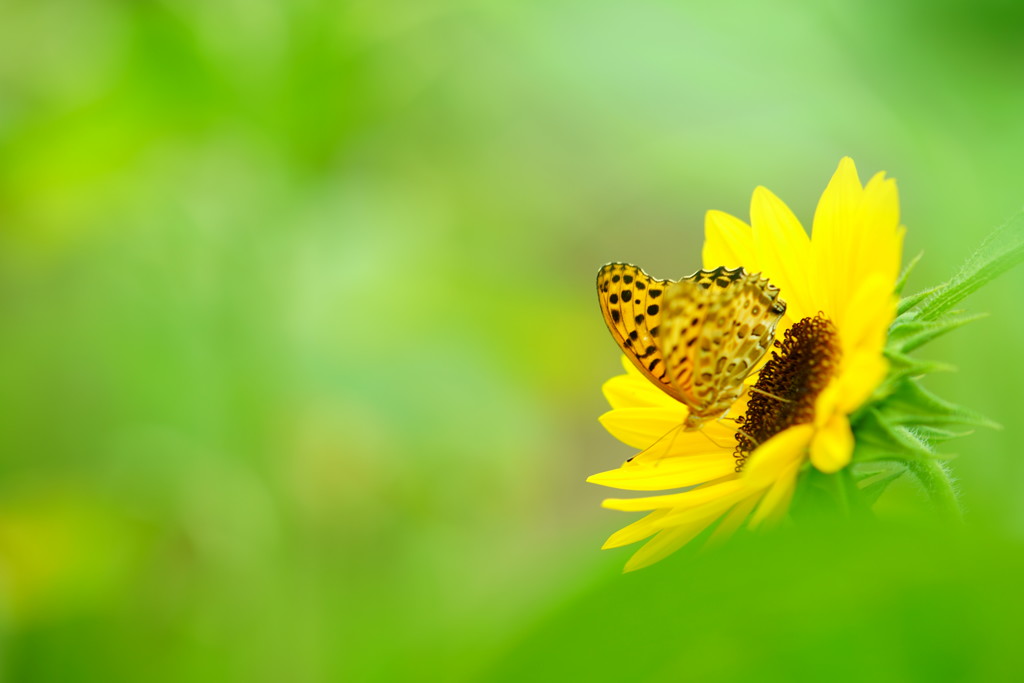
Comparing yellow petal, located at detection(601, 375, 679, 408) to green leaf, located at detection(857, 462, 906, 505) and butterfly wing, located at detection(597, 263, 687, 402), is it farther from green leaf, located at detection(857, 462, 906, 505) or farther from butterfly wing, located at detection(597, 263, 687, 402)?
green leaf, located at detection(857, 462, 906, 505)

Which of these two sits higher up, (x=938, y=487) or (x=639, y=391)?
(x=639, y=391)

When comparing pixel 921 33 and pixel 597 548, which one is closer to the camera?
pixel 597 548

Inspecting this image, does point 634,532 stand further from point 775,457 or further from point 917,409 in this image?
point 917,409

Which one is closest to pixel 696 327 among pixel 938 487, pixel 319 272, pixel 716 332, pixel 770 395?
pixel 716 332

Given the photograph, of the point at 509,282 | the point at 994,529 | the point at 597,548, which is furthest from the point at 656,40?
the point at 994,529

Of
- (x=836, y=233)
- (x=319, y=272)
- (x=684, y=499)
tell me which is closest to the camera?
(x=684, y=499)

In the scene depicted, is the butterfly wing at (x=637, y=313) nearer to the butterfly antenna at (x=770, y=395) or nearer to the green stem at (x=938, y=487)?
the butterfly antenna at (x=770, y=395)

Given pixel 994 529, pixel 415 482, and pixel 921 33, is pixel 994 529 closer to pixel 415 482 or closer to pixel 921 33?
pixel 921 33

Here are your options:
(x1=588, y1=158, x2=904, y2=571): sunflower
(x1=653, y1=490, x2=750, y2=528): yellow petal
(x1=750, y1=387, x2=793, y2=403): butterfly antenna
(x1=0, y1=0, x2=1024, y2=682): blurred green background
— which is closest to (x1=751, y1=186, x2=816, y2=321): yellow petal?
(x1=588, y1=158, x2=904, y2=571): sunflower
